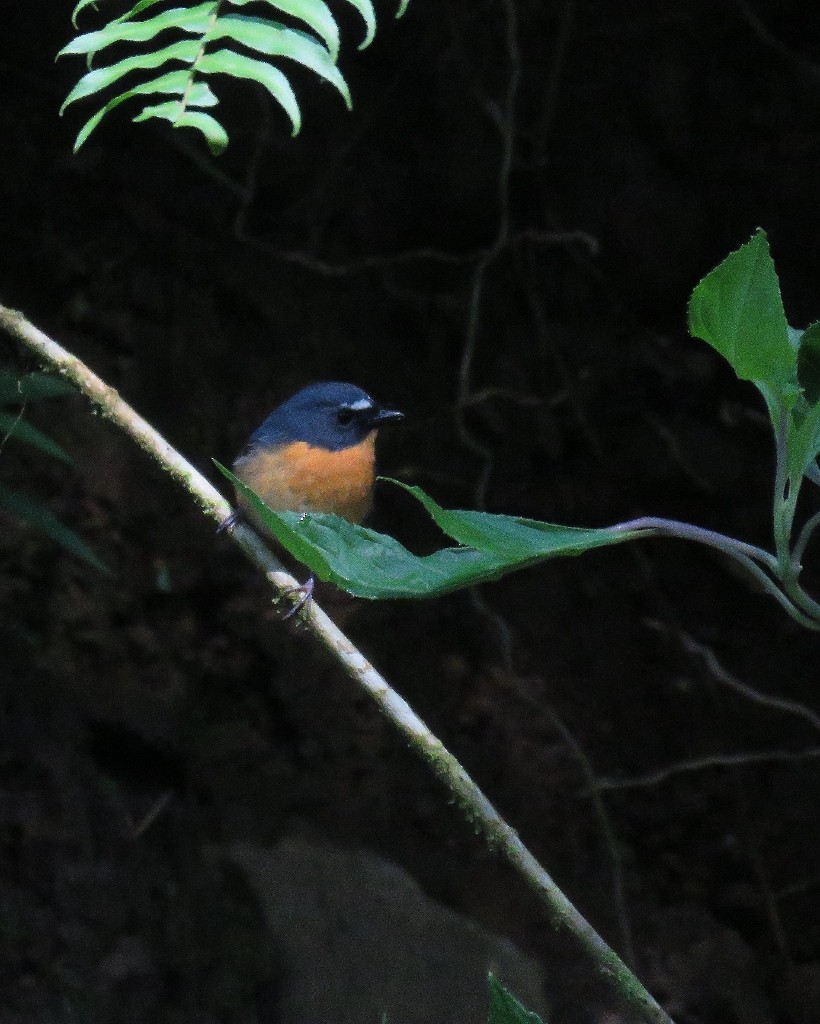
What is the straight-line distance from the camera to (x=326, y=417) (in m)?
3.74

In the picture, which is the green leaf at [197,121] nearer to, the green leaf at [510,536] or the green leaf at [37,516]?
the green leaf at [510,536]

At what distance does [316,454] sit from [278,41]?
214cm

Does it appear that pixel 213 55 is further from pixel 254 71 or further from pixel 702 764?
pixel 702 764

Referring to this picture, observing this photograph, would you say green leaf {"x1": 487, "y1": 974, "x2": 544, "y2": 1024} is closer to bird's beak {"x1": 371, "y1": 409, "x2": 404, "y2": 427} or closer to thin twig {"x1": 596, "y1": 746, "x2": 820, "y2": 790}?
bird's beak {"x1": 371, "y1": 409, "x2": 404, "y2": 427}

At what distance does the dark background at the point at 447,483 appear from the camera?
147 inches

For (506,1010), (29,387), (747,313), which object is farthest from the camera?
(29,387)

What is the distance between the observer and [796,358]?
1.46 m

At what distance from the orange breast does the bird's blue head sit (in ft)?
0.10

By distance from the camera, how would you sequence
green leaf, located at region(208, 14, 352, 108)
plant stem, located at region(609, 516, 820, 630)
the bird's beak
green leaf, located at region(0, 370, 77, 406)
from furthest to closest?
1. the bird's beak
2. green leaf, located at region(0, 370, 77, 406)
3. green leaf, located at region(208, 14, 352, 108)
4. plant stem, located at region(609, 516, 820, 630)

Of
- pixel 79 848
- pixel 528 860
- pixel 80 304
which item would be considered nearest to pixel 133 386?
pixel 80 304

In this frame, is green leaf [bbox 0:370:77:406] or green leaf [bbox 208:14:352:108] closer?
green leaf [bbox 208:14:352:108]

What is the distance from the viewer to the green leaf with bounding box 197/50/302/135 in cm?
159

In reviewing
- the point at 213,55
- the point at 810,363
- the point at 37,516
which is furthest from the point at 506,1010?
the point at 37,516

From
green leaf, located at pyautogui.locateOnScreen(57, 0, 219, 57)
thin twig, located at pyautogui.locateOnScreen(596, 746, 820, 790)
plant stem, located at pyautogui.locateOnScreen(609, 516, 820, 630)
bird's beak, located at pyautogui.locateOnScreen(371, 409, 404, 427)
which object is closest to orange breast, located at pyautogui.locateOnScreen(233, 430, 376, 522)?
bird's beak, located at pyautogui.locateOnScreen(371, 409, 404, 427)
